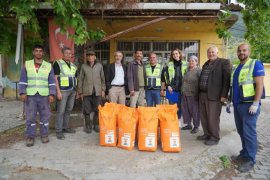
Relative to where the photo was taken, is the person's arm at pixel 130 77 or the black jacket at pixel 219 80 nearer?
the black jacket at pixel 219 80

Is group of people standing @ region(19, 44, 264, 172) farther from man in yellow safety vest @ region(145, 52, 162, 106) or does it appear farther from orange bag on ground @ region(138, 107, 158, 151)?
orange bag on ground @ region(138, 107, 158, 151)

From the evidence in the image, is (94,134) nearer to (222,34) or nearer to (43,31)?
(43,31)

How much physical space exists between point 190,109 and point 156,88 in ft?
2.91

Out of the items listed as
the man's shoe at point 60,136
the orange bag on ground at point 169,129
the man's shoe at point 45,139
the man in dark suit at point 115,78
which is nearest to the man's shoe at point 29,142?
the man's shoe at point 45,139

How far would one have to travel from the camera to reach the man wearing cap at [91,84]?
573 cm

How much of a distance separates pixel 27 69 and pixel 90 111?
158 cm

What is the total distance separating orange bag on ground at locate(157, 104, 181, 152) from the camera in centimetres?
464

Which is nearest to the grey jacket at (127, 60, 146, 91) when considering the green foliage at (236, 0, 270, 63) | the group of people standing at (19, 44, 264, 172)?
the group of people standing at (19, 44, 264, 172)

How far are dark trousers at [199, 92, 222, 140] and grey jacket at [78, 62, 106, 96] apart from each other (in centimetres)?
204

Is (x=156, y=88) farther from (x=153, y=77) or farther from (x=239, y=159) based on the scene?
(x=239, y=159)

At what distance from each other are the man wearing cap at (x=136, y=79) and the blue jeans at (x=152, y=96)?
0.18 metres

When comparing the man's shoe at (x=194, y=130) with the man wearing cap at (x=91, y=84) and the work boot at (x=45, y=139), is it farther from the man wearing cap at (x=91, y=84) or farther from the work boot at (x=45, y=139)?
the work boot at (x=45, y=139)

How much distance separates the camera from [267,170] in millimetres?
4445

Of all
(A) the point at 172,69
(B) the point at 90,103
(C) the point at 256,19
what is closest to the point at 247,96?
(A) the point at 172,69
